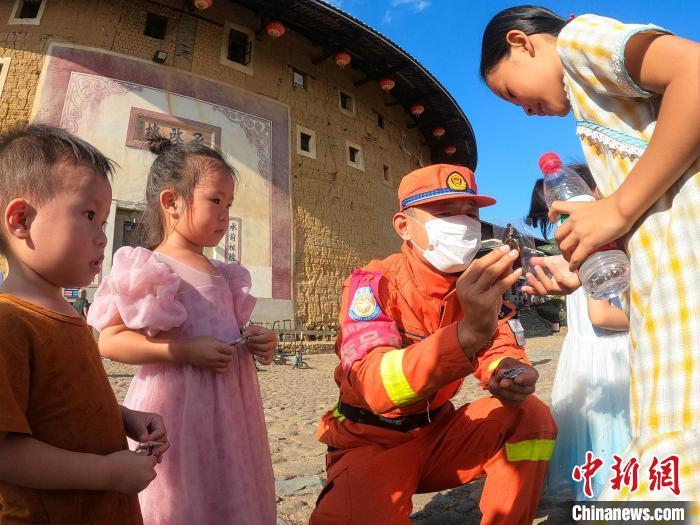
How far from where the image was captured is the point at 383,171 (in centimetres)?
1378

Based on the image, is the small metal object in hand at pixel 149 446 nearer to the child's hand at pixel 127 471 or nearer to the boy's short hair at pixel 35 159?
the child's hand at pixel 127 471

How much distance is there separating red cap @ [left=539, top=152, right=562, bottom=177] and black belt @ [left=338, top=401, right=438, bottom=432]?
39.8 inches

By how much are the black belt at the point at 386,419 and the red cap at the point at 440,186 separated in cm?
83

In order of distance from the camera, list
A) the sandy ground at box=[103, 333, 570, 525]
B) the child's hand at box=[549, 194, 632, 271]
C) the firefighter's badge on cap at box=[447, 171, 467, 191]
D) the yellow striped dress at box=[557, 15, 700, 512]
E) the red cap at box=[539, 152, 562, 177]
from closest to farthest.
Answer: the yellow striped dress at box=[557, 15, 700, 512] < the child's hand at box=[549, 194, 632, 271] < the red cap at box=[539, 152, 562, 177] < the firefighter's badge on cap at box=[447, 171, 467, 191] < the sandy ground at box=[103, 333, 570, 525]

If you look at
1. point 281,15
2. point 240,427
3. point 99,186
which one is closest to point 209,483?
point 240,427

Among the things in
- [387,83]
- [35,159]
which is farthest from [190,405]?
[387,83]

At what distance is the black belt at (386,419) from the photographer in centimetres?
161

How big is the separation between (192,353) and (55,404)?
0.44 meters

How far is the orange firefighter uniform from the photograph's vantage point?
1.42 metres

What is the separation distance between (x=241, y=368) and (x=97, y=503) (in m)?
0.62

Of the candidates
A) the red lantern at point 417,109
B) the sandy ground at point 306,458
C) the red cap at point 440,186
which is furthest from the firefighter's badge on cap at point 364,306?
the red lantern at point 417,109

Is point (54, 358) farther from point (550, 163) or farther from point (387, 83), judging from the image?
point (387, 83)

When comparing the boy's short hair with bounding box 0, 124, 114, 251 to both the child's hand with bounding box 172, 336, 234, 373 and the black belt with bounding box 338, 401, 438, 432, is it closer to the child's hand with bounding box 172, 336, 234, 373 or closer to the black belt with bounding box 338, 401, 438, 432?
the child's hand with bounding box 172, 336, 234, 373

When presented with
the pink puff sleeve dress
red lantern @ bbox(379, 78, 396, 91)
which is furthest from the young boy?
red lantern @ bbox(379, 78, 396, 91)
